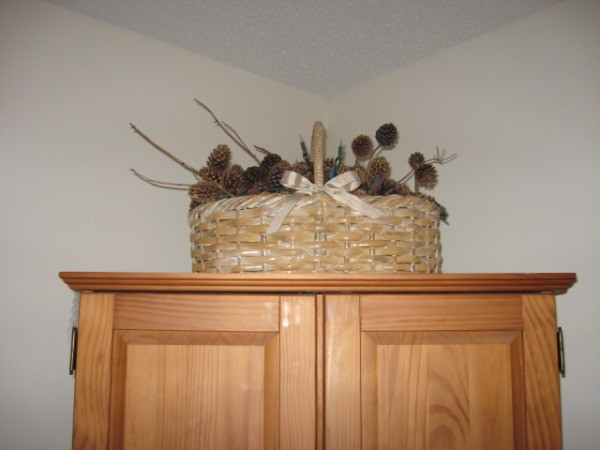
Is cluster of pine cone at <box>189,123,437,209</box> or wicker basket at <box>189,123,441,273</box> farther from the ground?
cluster of pine cone at <box>189,123,437,209</box>

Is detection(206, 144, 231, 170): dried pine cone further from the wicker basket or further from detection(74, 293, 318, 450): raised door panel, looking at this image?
detection(74, 293, 318, 450): raised door panel

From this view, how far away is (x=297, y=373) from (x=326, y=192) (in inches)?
11.5

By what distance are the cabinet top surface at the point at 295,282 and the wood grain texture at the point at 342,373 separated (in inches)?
1.4

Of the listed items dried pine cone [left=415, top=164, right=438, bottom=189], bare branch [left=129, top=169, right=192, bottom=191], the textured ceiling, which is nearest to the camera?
dried pine cone [left=415, top=164, right=438, bottom=189]

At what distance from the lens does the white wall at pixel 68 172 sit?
1.03m

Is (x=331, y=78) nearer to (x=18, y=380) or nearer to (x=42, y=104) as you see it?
(x=42, y=104)

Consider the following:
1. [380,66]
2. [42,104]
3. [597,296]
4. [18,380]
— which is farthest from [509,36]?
[18,380]

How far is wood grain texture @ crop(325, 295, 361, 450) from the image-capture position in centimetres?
75

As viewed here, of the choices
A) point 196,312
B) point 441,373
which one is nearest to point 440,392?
point 441,373

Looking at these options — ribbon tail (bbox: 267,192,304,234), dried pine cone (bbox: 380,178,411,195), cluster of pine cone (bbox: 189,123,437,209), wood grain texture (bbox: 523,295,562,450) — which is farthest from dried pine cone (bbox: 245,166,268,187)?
wood grain texture (bbox: 523,295,562,450)

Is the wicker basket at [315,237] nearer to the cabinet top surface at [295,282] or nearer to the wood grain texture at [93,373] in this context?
the cabinet top surface at [295,282]

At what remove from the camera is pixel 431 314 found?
78 cm

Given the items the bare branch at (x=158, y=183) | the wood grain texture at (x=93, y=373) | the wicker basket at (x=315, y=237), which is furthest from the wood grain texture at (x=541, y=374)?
the bare branch at (x=158, y=183)

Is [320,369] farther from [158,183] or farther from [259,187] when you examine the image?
[158,183]
